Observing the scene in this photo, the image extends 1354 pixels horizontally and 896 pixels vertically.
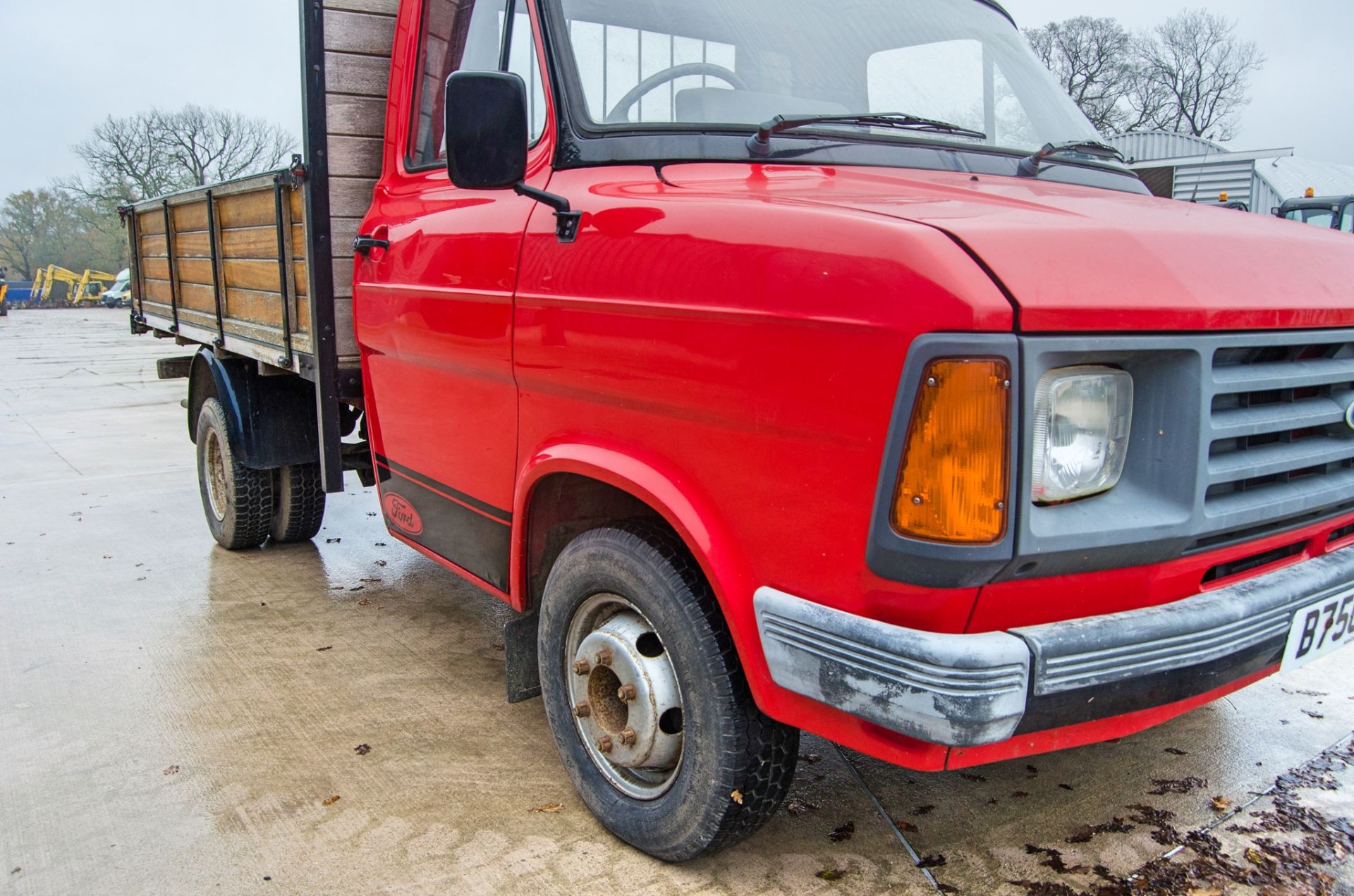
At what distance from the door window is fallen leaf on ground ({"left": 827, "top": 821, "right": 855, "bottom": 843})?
198 cm

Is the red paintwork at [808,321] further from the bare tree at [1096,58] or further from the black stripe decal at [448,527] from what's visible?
the bare tree at [1096,58]

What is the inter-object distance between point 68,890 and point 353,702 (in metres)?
1.11

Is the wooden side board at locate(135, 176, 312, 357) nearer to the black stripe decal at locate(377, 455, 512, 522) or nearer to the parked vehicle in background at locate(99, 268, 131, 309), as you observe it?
the black stripe decal at locate(377, 455, 512, 522)

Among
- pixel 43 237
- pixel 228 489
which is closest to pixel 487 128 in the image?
pixel 228 489

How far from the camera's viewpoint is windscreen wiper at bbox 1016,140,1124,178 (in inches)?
104

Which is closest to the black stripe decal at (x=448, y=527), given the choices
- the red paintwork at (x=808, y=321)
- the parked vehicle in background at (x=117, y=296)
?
the red paintwork at (x=808, y=321)

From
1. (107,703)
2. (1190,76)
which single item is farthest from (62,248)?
(107,703)

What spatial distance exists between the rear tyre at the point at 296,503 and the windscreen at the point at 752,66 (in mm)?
3086

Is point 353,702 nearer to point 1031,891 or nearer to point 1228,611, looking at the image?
point 1031,891

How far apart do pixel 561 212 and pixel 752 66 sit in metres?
0.68

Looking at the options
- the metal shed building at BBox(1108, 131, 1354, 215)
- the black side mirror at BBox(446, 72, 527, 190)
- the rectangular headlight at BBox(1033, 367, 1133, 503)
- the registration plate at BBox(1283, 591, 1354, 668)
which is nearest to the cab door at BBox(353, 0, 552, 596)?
the black side mirror at BBox(446, 72, 527, 190)

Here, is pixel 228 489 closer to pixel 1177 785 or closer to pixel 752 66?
pixel 752 66

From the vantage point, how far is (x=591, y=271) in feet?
7.61

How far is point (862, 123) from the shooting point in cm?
255
